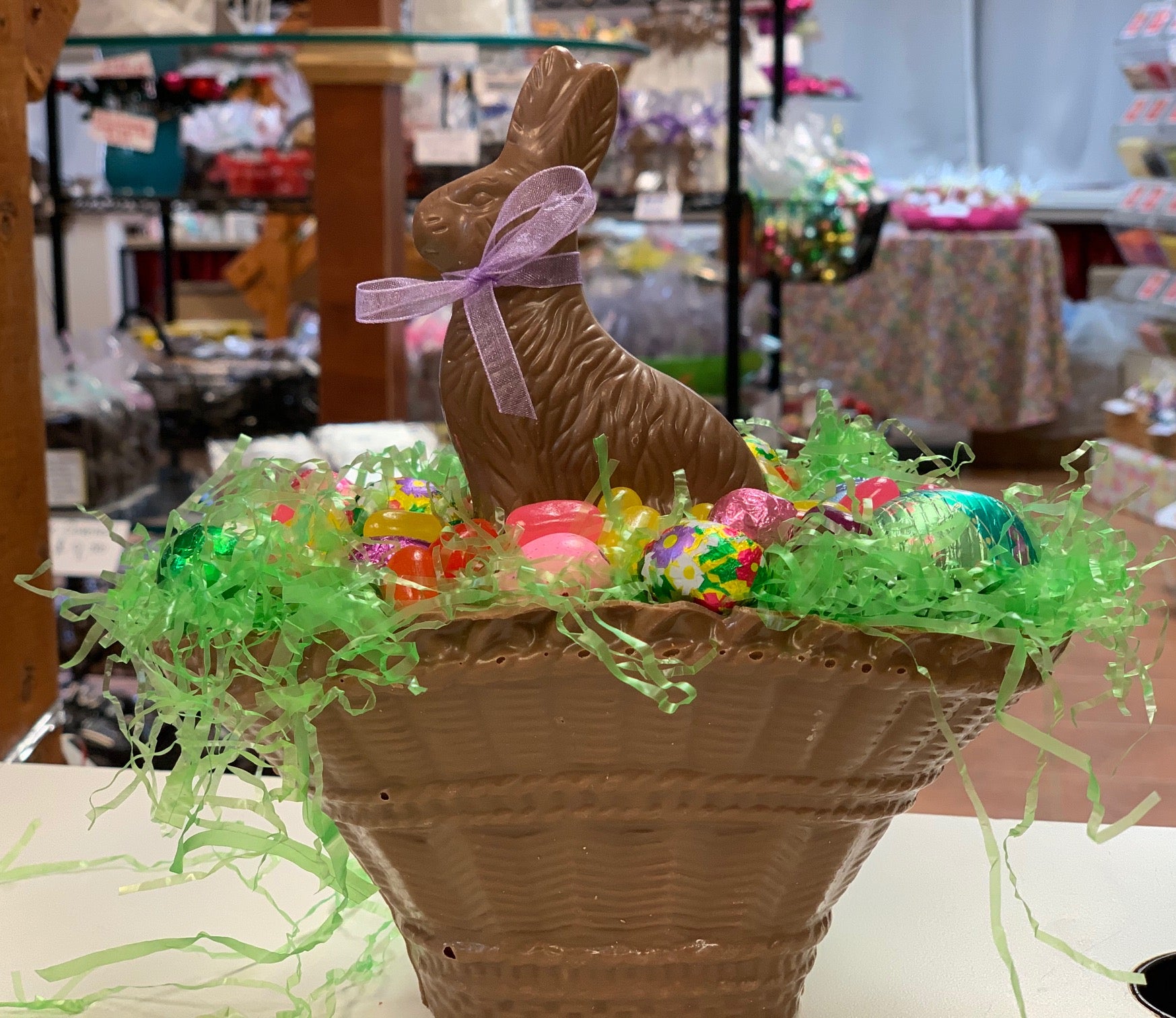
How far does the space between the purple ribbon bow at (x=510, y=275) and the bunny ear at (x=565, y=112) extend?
0.02 m

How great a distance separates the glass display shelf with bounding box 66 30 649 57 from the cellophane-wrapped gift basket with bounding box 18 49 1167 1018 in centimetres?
108

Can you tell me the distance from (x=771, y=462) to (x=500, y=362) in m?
0.27

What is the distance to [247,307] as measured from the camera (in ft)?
15.3

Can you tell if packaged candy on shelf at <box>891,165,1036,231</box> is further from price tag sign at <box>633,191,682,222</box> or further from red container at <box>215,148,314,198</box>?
red container at <box>215,148,314,198</box>

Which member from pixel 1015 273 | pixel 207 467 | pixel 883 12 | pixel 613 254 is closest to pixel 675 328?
pixel 613 254

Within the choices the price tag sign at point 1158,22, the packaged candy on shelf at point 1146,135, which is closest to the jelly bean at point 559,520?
the packaged candy on shelf at point 1146,135

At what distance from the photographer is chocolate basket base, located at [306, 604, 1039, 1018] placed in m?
0.65

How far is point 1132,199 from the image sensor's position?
444cm

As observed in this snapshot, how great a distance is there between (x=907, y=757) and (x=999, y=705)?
0.06 metres

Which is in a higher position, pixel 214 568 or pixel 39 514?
pixel 214 568

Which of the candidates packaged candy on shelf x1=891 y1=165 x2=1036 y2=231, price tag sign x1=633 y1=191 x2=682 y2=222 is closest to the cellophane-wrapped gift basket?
price tag sign x1=633 y1=191 x2=682 y2=222

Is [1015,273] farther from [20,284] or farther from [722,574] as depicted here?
[722,574]

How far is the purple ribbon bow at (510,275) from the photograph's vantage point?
793 mm

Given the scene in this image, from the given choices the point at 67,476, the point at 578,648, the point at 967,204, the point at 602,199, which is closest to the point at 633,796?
the point at 578,648
